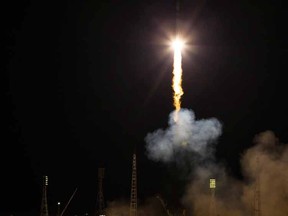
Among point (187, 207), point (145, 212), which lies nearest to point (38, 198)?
point (145, 212)

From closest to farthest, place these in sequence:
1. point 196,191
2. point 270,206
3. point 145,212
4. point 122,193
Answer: point 270,206
point 196,191
point 145,212
point 122,193

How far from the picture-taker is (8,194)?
7681 centimetres

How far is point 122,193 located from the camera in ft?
239

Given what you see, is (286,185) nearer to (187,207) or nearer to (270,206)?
(270,206)

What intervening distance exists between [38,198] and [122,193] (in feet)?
39.3

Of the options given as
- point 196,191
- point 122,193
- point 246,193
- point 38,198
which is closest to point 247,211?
point 246,193

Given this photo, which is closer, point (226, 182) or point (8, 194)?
point (226, 182)

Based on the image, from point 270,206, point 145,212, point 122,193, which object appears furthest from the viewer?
point 122,193

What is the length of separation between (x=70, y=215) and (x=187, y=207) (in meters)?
20.9

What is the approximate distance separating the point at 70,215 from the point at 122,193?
7.65 m

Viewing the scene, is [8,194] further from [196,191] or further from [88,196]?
[196,191]

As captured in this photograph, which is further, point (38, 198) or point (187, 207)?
point (38, 198)

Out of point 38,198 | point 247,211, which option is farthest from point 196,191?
point 38,198

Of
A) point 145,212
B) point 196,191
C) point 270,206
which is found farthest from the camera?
point 145,212
